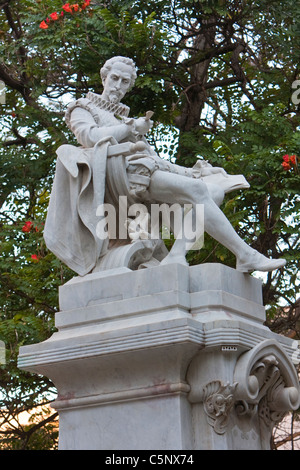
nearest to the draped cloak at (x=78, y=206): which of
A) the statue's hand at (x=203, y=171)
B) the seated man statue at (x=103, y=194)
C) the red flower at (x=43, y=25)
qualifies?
the seated man statue at (x=103, y=194)

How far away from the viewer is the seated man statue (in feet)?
26.0

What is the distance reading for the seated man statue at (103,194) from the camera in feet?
26.0

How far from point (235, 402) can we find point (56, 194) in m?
2.41

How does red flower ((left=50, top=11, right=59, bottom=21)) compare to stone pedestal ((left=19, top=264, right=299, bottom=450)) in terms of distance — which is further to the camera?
red flower ((left=50, top=11, right=59, bottom=21))

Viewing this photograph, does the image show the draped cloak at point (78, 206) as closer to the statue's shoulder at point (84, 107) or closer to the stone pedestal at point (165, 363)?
the stone pedestal at point (165, 363)

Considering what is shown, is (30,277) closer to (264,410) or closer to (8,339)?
(8,339)

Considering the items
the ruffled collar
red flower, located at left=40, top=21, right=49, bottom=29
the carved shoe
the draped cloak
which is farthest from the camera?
red flower, located at left=40, top=21, right=49, bottom=29

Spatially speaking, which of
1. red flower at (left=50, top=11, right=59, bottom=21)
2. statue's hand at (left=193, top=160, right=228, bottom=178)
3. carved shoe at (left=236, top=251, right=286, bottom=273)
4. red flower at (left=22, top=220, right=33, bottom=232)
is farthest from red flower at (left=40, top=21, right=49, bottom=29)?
carved shoe at (left=236, top=251, right=286, bottom=273)

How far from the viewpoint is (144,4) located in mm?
12430

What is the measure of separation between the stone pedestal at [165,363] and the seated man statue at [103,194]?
26 centimetres

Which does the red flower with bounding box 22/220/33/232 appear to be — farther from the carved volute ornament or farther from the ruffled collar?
the carved volute ornament

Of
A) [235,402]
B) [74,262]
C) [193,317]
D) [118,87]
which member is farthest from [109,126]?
[235,402]

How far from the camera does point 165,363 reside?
7203 millimetres

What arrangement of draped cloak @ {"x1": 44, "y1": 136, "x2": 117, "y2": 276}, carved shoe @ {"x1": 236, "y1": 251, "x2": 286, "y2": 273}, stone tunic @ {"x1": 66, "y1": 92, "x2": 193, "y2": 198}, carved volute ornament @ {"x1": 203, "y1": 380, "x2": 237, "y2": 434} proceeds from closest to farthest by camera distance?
carved volute ornament @ {"x1": 203, "y1": 380, "x2": 237, "y2": 434} < carved shoe @ {"x1": 236, "y1": 251, "x2": 286, "y2": 273} < draped cloak @ {"x1": 44, "y1": 136, "x2": 117, "y2": 276} < stone tunic @ {"x1": 66, "y1": 92, "x2": 193, "y2": 198}
